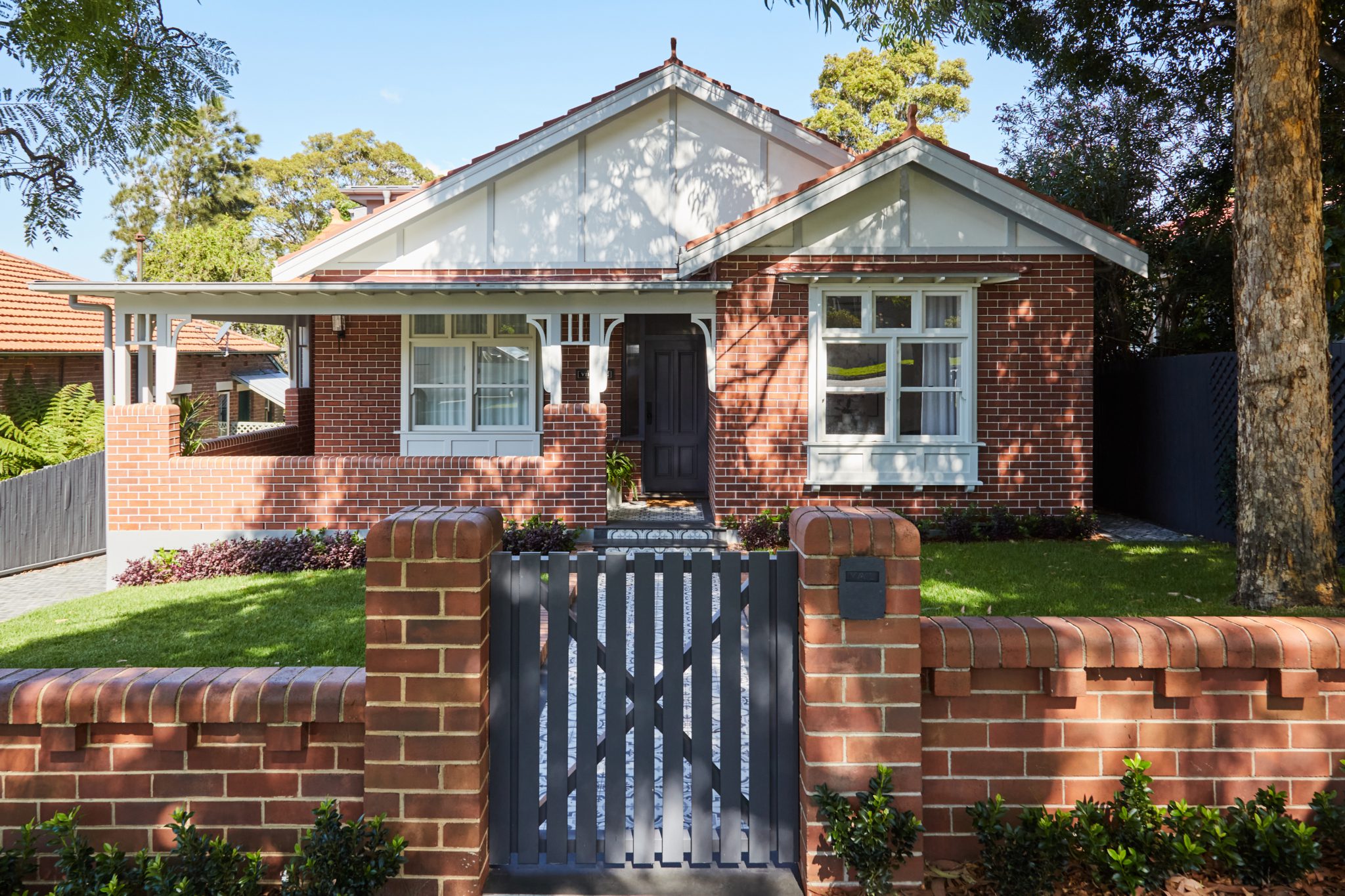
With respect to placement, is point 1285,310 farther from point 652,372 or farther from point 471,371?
point 471,371

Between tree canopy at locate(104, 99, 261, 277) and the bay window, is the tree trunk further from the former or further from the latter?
tree canopy at locate(104, 99, 261, 277)

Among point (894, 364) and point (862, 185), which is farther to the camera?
point (894, 364)

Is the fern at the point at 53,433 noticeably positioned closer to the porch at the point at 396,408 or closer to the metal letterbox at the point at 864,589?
the porch at the point at 396,408

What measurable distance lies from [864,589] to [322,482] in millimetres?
9384

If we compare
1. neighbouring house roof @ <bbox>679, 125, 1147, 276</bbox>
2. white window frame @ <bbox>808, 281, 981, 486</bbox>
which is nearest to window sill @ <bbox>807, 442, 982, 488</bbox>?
white window frame @ <bbox>808, 281, 981, 486</bbox>

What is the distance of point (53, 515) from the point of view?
1346cm

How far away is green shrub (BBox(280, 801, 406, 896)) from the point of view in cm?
334

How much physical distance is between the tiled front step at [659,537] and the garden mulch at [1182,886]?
7661 mm

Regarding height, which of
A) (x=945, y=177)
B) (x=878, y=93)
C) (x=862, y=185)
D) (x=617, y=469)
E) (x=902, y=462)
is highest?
(x=878, y=93)

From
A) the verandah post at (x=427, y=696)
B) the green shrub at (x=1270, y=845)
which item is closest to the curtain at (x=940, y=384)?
the green shrub at (x=1270, y=845)

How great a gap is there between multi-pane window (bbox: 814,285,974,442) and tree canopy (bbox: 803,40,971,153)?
22.0 meters

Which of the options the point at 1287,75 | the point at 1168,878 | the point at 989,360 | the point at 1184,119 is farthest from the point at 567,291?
the point at 1184,119

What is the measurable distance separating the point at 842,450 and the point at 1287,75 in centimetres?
621

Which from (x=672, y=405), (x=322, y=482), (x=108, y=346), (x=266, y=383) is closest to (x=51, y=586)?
(x=108, y=346)
